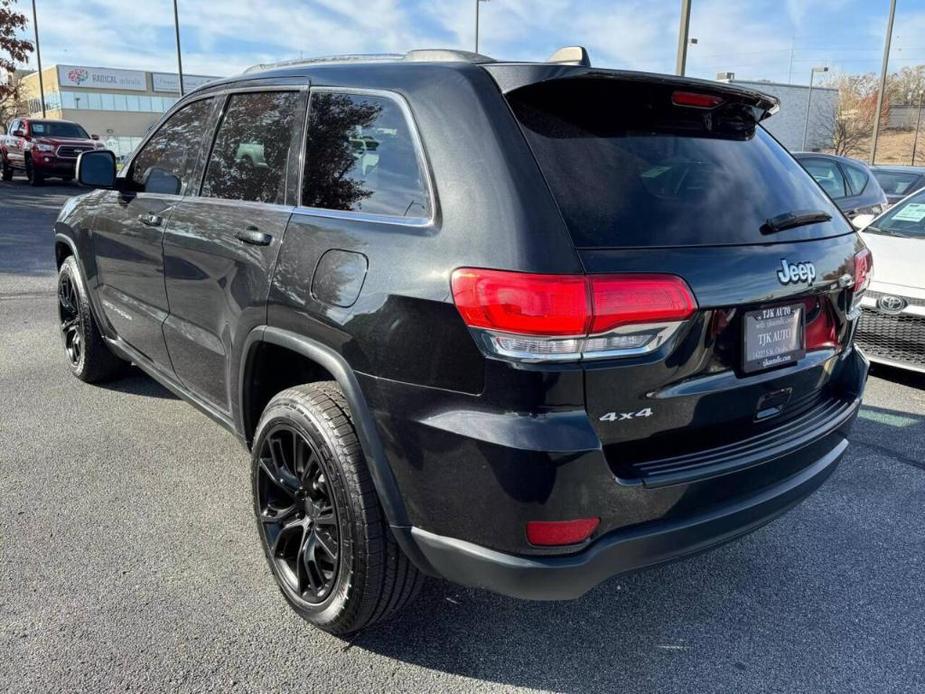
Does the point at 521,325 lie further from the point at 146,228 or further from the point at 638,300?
the point at 146,228

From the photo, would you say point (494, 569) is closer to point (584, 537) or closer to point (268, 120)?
point (584, 537)

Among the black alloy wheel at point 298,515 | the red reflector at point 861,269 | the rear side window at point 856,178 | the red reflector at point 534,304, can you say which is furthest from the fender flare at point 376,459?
the rear side window at point 856,178

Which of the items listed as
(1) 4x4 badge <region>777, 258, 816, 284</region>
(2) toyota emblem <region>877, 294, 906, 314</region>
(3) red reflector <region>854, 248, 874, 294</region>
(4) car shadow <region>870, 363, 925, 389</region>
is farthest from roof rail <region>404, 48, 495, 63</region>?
(4) car shadow <region>870, 363, 925, 389</region>

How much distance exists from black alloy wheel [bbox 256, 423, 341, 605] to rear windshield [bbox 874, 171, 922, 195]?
35.8 ft

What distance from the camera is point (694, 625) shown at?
254 centimetres

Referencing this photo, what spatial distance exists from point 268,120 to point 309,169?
45 cm

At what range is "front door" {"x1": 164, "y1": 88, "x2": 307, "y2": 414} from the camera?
263cm

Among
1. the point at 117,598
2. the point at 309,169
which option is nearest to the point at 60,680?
the point at 117,598

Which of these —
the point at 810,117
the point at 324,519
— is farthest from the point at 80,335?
the point at 810,117

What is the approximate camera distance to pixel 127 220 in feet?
12.3

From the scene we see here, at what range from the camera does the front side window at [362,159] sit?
85.7 inches

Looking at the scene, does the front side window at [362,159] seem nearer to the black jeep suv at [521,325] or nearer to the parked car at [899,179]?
the black jeep suv at [521,325]

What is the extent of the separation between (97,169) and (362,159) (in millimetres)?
2150

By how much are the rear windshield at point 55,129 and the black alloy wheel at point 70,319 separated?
20.6 metres
